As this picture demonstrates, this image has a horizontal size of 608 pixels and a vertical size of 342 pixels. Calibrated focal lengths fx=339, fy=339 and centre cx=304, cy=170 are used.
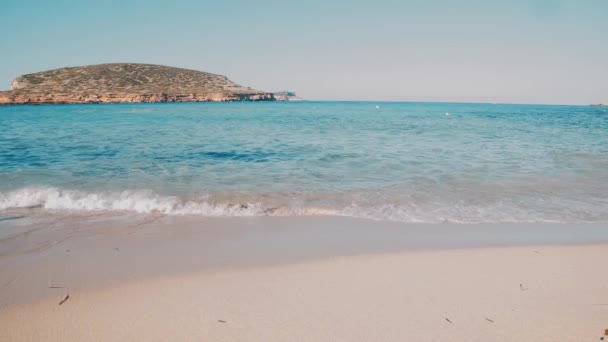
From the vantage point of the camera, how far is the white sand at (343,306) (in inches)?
114

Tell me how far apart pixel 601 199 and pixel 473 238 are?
16.4 ft

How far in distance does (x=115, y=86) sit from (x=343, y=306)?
114611 millimetres

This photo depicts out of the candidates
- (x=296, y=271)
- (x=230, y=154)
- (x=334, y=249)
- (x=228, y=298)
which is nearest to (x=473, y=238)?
(x=334, y=249)

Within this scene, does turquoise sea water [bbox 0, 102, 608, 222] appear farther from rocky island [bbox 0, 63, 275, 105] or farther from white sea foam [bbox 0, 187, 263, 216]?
rocky island [bbox 0, 63, 275, 105]

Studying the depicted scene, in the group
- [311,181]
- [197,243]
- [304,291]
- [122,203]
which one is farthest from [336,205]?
[122,203]

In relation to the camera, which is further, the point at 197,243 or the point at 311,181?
the point at 311,181

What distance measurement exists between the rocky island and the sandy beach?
322 ft

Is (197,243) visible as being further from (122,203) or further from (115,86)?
(115,86)

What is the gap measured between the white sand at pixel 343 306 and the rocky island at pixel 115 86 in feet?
325

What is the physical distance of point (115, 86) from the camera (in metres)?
99.8

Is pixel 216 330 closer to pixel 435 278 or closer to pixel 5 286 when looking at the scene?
pixel 435 278

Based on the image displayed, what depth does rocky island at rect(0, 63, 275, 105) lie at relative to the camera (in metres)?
85.1

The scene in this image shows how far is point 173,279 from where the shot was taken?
155 inches

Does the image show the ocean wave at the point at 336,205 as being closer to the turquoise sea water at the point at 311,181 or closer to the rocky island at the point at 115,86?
the turquoise sea water at the point at 311,181
